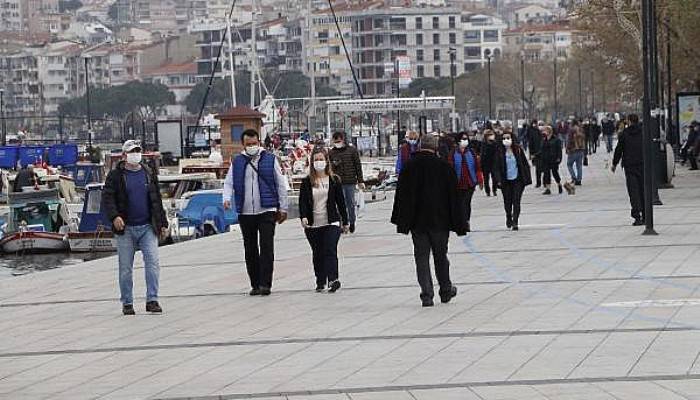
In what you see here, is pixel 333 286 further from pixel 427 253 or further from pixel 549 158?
pixel 549 158

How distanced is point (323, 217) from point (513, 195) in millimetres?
8760

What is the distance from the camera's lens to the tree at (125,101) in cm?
16825

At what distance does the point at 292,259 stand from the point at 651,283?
7.16m

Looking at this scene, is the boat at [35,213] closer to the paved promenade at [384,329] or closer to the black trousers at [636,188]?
the paved promenade at [384,329]

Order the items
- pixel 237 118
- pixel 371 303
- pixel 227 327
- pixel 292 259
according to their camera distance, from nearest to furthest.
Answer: pixel 227 327 < pixel 371 303 < pixel 292 259 < pixel 237 118

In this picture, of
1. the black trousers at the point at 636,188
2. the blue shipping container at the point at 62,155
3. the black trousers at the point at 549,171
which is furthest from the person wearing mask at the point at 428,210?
the blue shipping container at the point at 62,155

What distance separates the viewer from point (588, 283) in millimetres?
18328

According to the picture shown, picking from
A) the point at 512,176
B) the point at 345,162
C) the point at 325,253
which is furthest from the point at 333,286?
the point at 512,176

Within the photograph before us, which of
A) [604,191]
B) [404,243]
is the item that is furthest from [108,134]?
[404,243]

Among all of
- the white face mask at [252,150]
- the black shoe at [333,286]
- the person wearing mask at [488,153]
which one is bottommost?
the black shoe at [333,286]

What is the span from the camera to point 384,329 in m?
15.2

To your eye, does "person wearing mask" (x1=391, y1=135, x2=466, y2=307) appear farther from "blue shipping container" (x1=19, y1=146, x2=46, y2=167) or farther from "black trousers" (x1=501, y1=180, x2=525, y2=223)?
"blue shipping container" (x1=19, y1=146, x2=46, y2=167)

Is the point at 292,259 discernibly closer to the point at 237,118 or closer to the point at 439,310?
the point at 439,310

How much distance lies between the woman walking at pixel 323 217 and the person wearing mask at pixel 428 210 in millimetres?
2145
